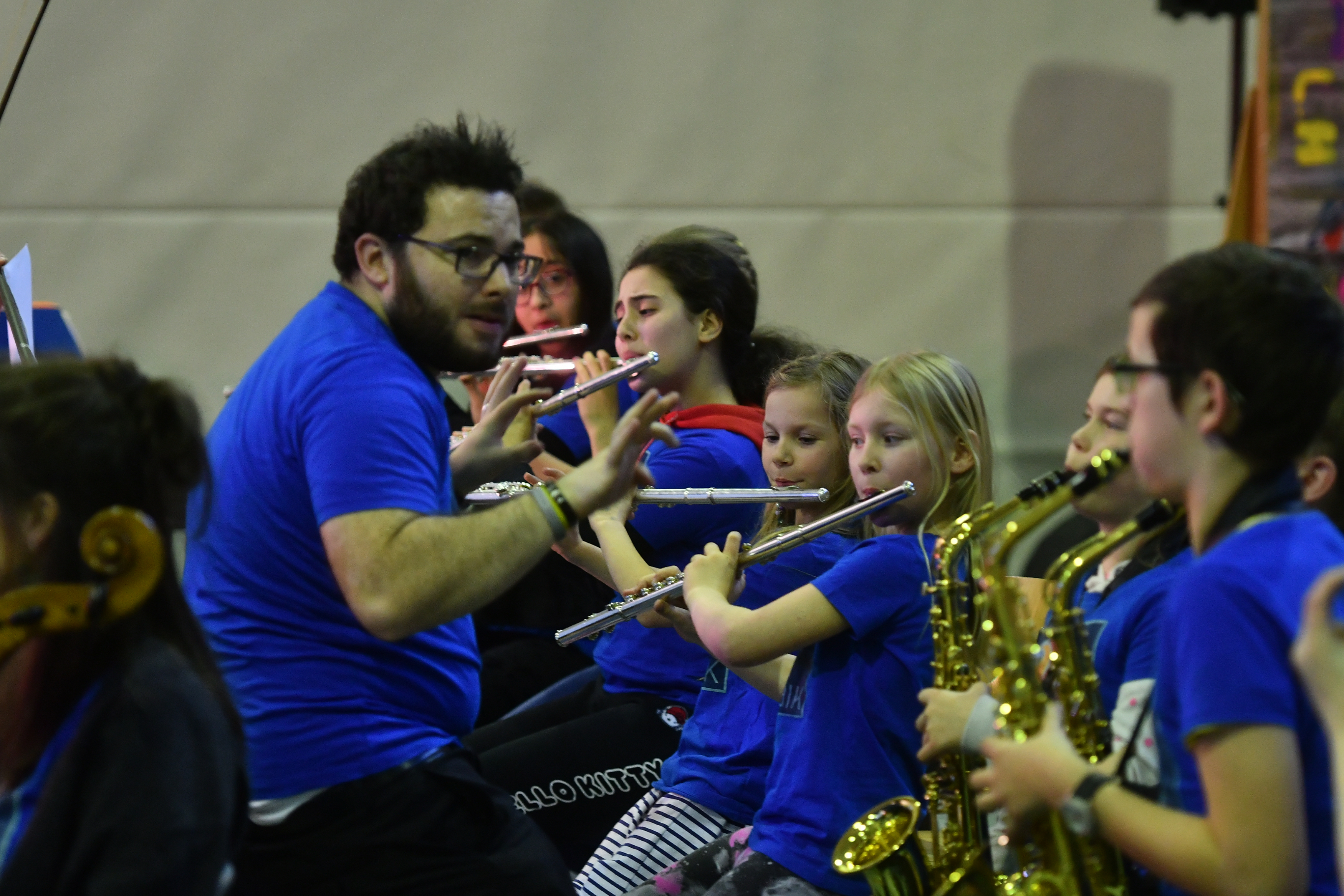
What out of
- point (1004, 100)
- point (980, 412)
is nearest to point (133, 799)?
point (980, 412)

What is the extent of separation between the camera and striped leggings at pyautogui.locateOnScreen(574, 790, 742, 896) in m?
2.04

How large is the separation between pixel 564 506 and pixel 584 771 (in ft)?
2.69

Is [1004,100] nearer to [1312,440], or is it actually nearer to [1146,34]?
[1146,34]

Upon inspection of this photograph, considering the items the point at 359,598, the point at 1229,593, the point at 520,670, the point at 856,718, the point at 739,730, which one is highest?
the point at 1229,593

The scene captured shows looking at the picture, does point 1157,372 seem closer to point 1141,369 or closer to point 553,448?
point 1141,369

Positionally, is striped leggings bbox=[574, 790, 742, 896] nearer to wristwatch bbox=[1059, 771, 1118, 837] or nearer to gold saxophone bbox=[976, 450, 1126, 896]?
gold saxophone bbox=[976, 450, 1126, 896]

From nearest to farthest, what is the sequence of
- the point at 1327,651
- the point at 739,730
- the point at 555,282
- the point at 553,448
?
the point at 1327,651 < the point at 739,730 < the point at 553,448 < the point at 555,282

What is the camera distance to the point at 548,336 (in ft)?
10.1

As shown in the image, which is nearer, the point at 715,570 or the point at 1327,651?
the point at 1327,651

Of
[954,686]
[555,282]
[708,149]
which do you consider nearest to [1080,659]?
[954,686]

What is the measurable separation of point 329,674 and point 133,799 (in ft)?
1.60

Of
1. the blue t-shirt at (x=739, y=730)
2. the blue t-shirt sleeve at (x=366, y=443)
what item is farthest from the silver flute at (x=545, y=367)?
the blue t-shirt sleeve at (x=366, y=443)

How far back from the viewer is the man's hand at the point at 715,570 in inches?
76.5

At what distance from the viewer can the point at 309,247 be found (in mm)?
4453
